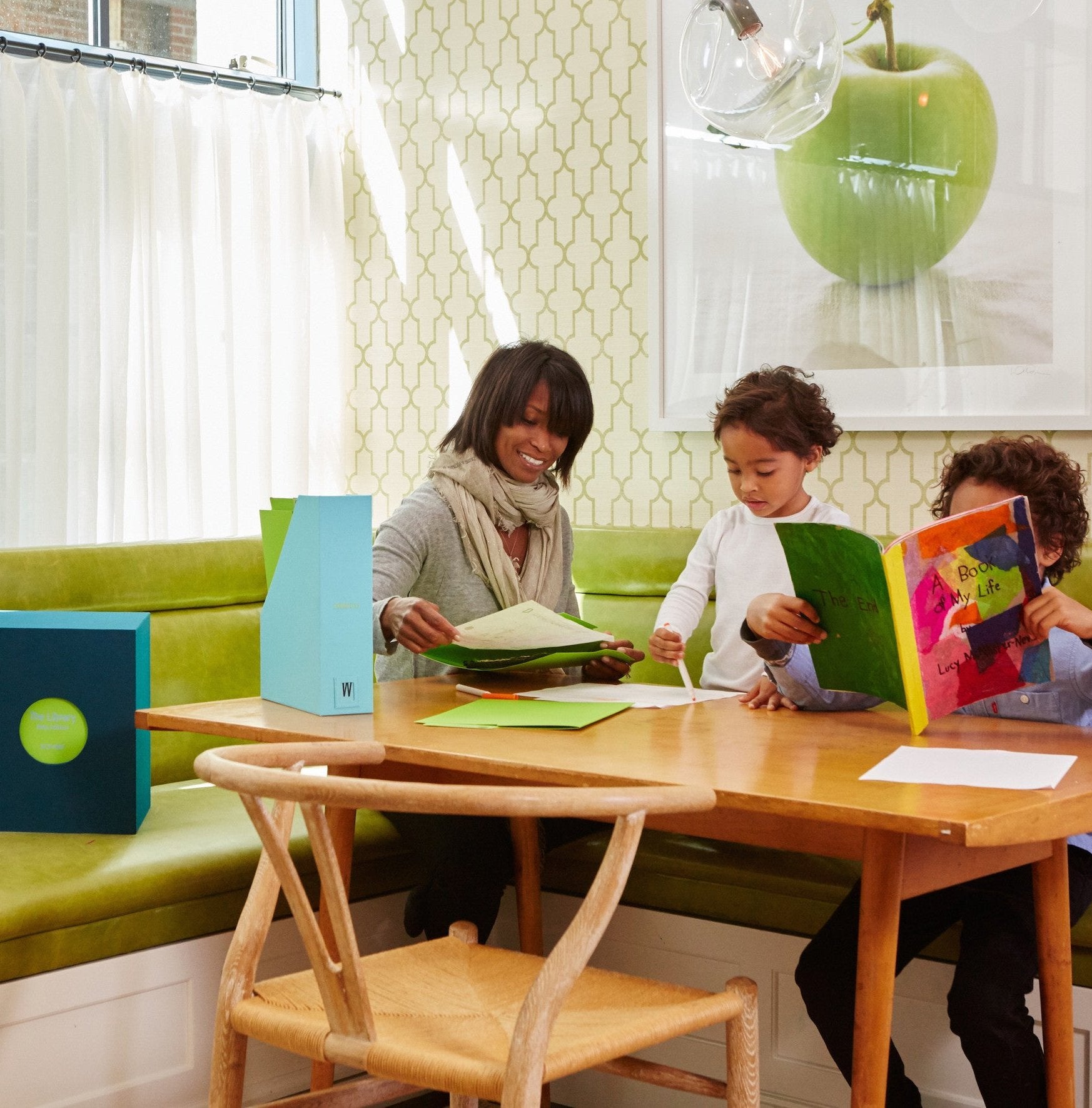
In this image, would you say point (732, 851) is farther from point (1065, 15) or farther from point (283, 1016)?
point (1065, 15)

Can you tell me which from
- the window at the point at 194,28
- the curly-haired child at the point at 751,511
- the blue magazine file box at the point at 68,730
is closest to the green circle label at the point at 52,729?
the blue magazine file box at the point at 68,730

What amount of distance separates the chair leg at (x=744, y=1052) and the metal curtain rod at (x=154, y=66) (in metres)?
2.95

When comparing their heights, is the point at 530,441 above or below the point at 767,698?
above

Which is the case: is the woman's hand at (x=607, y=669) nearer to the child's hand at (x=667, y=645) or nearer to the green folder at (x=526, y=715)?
the child's hand at (x=667, y=645)

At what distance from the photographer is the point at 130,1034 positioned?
2.13 metres

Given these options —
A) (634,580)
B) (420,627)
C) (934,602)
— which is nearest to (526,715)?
(420,627)

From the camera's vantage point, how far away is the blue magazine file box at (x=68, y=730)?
232 centimetres

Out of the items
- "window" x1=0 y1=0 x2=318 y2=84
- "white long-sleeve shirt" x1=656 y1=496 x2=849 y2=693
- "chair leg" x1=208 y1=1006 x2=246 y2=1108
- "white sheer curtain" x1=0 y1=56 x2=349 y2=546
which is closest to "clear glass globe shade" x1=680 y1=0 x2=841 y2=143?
"white long-sleeve shirt" x1=656 y1=496 x2=849 y2=693

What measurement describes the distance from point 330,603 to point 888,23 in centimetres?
185

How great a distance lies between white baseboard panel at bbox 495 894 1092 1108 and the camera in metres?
2.04

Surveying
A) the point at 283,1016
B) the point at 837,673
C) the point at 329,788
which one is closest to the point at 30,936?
the point at 283,1016

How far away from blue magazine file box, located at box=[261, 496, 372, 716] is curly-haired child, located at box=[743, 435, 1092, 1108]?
526mm

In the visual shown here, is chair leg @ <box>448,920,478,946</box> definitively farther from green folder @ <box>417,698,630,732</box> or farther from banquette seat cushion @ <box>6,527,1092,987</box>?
banquette seat cushion @ <box>6,527,1092,987</box>

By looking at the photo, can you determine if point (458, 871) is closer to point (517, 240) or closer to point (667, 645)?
point (667, 645)
